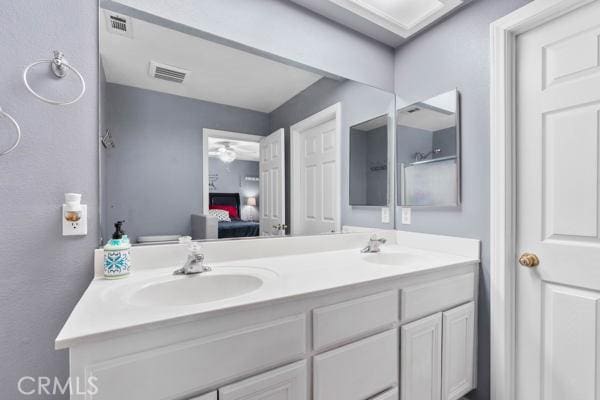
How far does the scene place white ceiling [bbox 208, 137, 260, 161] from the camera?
141 cm

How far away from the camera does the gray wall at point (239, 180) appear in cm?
142

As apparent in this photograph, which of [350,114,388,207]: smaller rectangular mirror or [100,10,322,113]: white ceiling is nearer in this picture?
[100,10,322,113]: white ceiling

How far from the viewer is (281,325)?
0.89 meters

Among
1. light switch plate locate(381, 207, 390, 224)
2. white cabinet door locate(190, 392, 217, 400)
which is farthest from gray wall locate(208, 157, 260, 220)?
light switch plate locate(381, 207, 390, 224)

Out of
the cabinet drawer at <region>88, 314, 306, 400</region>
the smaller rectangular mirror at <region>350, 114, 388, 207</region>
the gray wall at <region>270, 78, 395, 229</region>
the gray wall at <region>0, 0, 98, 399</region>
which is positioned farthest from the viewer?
the smaller rectangular mirror at <region>350, 114, 388, 207</region>

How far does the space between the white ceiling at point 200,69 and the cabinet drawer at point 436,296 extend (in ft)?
3.85

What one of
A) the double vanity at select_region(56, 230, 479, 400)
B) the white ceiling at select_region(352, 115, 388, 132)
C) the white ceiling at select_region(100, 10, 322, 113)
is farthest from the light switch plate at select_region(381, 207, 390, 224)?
the white ceiling at select_region(100, 10, 322, 113)

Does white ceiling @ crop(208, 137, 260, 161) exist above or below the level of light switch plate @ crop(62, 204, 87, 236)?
above

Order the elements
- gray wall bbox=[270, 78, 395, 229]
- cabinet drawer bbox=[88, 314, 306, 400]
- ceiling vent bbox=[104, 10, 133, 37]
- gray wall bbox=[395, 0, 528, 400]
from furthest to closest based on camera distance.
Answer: gray wall bbox=[270, 78, 395, 229] → gray wall bbox=[395, 0, 528, 400] → ceiling vent bbox=[104, 10, 133, 37] → cabinet drawer bbox=[88, 314, 306, 400]

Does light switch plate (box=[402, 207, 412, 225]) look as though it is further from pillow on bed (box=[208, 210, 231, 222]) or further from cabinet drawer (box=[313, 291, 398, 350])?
pillow on bed (box=[208, 210, 231, 222])

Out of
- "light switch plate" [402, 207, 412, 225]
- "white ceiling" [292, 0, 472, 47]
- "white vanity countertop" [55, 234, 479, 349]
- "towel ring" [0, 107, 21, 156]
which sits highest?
"white ceiling" [292, 0, 472, 47]

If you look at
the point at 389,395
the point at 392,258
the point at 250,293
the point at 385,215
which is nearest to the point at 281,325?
the point at 250,293

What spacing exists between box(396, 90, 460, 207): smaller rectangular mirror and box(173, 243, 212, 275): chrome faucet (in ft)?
4.49

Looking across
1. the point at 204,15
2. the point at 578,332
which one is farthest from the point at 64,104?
the point at 578,332
